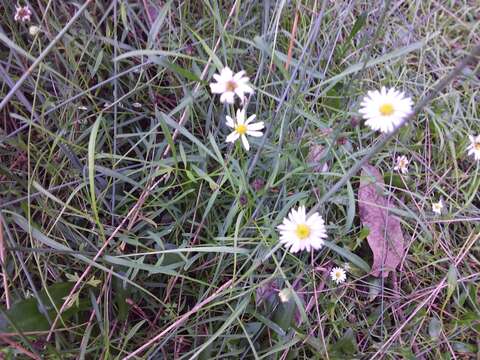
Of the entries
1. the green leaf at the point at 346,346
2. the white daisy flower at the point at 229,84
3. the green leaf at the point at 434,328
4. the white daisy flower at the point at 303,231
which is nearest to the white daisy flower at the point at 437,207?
the green leaf at the point at 434,328

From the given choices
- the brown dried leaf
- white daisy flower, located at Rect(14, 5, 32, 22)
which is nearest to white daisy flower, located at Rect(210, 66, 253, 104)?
the brown dried leaf

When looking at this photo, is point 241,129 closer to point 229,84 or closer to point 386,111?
point 229,84

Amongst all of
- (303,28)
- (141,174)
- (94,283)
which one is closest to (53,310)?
(94,283)

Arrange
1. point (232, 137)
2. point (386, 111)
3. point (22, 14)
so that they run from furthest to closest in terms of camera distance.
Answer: point (22, 14), point (232, 137), point (386, 111)

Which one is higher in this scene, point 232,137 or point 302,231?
point 232,137

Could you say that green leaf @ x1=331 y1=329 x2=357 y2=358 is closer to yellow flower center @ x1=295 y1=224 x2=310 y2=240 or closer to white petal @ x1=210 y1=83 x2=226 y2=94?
yellow flower center @ x1=295 y1=224 x2=310 y2=240

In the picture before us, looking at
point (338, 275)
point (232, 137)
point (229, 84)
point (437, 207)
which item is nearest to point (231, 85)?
point (229, 84)
